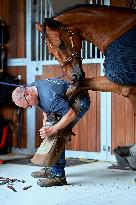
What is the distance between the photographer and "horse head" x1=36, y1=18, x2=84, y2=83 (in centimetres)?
281

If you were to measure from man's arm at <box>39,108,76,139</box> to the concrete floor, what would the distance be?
45cm

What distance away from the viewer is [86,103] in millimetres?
3689

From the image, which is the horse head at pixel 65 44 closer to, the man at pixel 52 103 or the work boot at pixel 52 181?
the man at pixel 52 103

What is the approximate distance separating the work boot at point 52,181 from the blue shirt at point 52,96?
54 centimetres

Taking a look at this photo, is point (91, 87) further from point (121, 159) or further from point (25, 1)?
point (25, 1)

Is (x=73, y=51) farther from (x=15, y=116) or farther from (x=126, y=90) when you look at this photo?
(x=15, y=116)

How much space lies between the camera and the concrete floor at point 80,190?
3.06 m

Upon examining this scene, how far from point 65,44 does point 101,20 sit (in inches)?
10.8

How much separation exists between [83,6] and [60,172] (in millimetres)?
1484

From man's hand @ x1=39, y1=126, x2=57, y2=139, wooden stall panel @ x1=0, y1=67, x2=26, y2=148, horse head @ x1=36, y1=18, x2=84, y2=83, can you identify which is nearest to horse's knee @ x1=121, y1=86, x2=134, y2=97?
horse head @ x1=36, y1=18, x2=84, y2=83

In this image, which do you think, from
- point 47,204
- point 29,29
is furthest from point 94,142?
point 47,204

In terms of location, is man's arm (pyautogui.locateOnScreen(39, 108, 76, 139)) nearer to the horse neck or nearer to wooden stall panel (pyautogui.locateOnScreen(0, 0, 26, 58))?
the horse neck

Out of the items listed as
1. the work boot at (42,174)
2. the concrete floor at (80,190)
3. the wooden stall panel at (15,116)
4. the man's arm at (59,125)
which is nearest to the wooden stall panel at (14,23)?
the wooden stall panel at (15,116)

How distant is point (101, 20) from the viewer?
2805 millimetres
